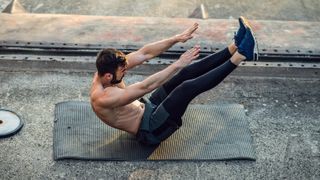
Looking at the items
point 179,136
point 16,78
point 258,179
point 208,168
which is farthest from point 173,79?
point 16,78

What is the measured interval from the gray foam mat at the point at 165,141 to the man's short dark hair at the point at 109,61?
1.00m

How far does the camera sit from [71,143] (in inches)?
208

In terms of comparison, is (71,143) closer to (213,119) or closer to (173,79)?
(173,79)

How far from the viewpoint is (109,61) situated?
463 centimetres

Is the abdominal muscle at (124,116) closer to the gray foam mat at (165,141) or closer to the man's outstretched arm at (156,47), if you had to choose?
the gray foam mat at (165,141)

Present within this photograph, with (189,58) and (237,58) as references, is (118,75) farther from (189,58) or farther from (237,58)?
(237,58)

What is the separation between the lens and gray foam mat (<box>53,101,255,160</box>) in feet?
17.0

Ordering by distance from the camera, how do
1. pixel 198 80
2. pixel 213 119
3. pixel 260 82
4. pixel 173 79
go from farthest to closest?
pixel 260 82 → pixel 213 119 → pixel 173 79 → pixel 198 80

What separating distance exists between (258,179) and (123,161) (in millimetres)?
1508

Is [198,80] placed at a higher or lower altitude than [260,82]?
higher

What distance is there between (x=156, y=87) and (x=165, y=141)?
0.90 metres

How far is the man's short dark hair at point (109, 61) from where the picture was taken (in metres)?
4.64

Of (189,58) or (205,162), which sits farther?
(205,162)

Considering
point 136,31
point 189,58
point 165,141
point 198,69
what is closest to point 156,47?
point 198,69
